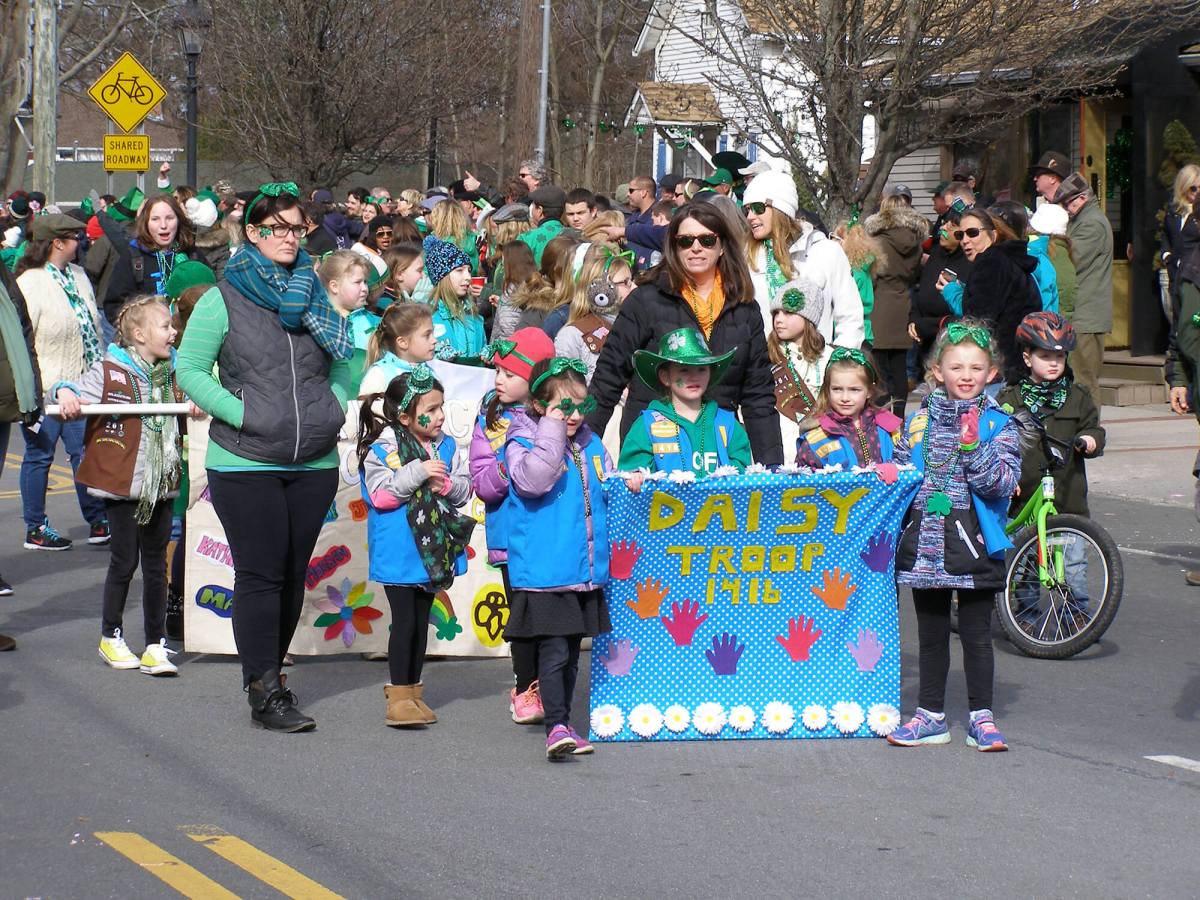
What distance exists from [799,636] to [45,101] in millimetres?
22977

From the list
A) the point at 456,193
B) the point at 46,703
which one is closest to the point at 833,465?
the point at 46,703

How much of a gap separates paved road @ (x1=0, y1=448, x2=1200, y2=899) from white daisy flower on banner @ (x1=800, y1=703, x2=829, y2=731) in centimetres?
8

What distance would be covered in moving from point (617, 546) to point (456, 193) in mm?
14540

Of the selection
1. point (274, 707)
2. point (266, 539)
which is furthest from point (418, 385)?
point (274, 707)

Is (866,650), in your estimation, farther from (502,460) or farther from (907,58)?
(907,58)

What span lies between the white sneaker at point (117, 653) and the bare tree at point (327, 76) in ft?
85.5

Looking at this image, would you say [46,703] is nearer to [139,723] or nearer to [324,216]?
[139,723]

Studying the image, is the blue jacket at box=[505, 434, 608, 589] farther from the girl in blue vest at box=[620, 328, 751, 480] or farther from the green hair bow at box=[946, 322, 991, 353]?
the green hair bow at box=[946, 322, 991, 353]

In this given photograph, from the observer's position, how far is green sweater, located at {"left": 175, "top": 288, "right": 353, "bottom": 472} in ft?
21.9

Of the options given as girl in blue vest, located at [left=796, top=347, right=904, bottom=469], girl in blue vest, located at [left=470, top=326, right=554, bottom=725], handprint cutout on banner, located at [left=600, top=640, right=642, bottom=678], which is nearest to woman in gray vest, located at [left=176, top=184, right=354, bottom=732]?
girl in blue vest, located at [left=470, top=326, right=554, bottom=725]

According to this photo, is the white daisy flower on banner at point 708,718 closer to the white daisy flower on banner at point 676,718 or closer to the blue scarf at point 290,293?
the white daisy flower on banner at point 676,718

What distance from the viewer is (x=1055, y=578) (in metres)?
8.16

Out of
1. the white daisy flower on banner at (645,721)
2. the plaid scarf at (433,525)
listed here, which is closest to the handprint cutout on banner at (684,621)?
the white daisy flower on banner at (645,721)

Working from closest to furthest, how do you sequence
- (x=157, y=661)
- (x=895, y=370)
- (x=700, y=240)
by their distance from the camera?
(x=700, y=240), (x=157, y=661), (x=895, y=370)
